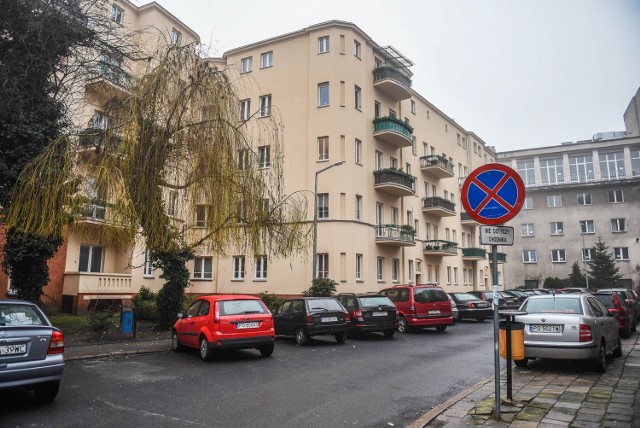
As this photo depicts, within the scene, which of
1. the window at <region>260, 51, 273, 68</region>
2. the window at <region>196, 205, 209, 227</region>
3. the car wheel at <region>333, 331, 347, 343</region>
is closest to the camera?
the window at <region>196, 205, 209, 227</region>

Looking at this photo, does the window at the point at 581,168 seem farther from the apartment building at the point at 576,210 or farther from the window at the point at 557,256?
the window at the point at 557,256

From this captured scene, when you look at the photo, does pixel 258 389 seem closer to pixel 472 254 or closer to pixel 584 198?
pixel 472 254

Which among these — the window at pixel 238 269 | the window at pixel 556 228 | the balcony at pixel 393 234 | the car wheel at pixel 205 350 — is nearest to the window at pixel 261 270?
the window at pixel 238 269

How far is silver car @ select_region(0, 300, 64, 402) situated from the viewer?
645 cm

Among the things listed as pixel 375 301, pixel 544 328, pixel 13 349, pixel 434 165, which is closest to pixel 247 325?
pixel 13 349

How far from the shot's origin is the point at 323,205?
94.8ft

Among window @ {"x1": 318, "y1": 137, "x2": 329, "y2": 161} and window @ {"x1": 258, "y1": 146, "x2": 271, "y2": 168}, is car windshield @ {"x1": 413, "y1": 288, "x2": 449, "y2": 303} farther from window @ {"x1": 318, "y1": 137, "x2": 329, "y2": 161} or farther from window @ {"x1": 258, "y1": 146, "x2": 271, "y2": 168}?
window @ {"x1": 318, "y1": 137, "x2": 329, "y2": 161}

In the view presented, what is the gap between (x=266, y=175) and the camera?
1528 centimetres

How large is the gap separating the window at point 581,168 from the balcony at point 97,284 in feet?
190

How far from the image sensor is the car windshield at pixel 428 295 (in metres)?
18.8

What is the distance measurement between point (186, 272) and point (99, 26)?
872 centimetres

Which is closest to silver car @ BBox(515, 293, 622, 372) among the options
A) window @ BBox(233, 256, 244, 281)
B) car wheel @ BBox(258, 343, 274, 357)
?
car wheel @ BBox(258, 343, 274, 357)

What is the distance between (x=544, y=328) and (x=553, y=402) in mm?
2746

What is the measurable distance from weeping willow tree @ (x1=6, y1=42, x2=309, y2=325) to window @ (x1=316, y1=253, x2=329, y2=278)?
43.1 ft
